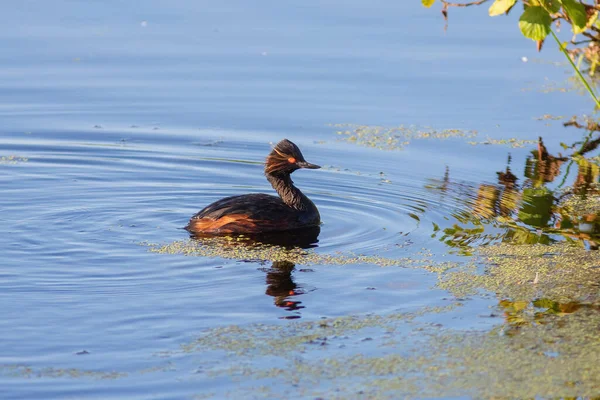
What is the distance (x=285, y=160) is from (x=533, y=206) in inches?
93.9

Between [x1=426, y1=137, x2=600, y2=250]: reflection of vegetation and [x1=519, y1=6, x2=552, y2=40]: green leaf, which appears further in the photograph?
[x1=426, y1=137, x2=600, y2=250]: reflection of vegetation

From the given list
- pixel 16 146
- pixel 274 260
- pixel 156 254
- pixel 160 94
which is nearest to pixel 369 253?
pixel 274 260

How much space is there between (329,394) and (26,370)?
5.74ft

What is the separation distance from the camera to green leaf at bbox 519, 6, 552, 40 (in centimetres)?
830

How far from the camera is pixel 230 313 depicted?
6930 millimetres

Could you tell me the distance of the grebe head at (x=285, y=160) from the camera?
9.87 meters

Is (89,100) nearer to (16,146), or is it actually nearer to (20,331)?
(16,146)

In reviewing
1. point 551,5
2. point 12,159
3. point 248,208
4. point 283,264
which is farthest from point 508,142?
point 12,159

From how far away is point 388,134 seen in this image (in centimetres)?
1217

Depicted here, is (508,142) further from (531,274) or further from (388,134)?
(531,274)

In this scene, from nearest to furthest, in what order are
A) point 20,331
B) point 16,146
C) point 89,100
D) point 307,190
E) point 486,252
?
point 20,331 → point 486,252 → point 307,190 → point 16,146 → point 89,100

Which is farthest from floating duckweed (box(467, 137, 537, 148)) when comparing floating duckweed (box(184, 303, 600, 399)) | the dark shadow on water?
floating duckweed (box(184, 303, 600, 399))

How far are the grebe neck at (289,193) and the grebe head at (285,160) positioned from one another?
61 millimetres

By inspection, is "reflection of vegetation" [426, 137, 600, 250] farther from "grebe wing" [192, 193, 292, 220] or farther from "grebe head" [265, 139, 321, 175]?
"grebe wing" [192, 193, 292, 220]
